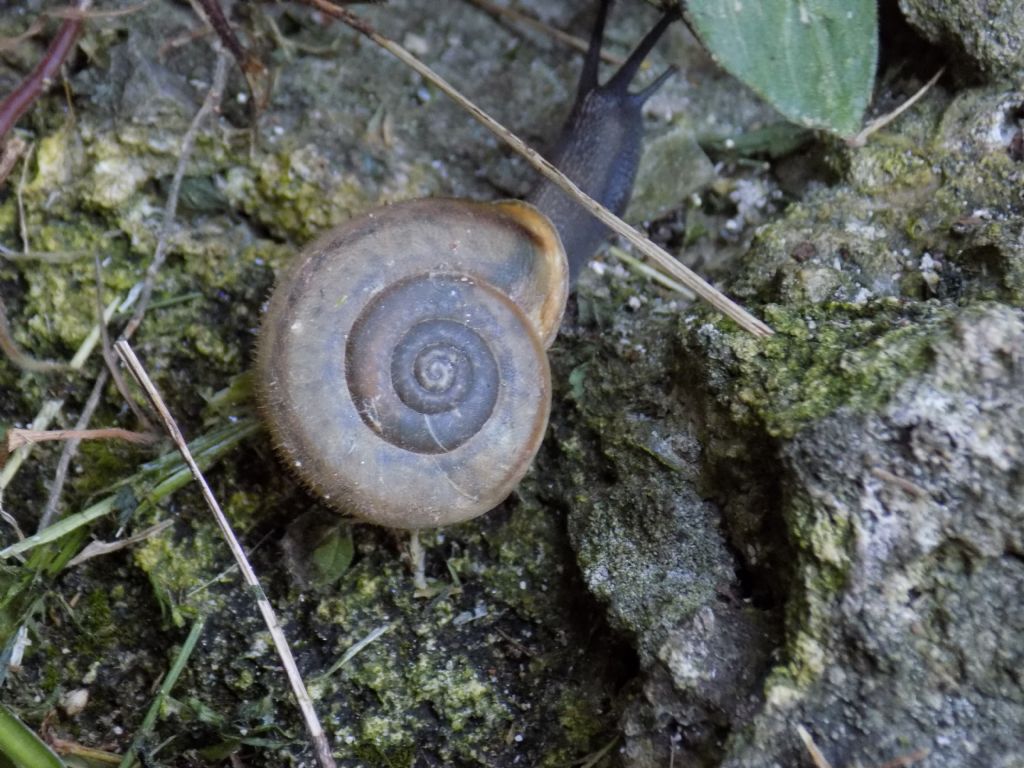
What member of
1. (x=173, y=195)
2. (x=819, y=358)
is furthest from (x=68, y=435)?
(x=819, y=358)

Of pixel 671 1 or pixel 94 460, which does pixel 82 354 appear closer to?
pixel 94 460

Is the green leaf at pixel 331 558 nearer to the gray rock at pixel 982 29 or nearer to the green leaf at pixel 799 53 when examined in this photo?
the green leaf at pixel 799 53

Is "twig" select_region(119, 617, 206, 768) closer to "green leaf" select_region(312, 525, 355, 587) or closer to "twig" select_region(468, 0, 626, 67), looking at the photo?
"green leaf" select_region(312, 525, 355, 587)

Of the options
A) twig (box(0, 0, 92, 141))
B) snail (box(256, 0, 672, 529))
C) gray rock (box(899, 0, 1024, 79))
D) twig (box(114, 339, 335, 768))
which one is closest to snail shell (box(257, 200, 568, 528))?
snail (box(256, 0, 672, 529))

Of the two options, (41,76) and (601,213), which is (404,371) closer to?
(601,213)

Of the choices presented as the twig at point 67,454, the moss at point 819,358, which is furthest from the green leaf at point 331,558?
the moss at point 819,358

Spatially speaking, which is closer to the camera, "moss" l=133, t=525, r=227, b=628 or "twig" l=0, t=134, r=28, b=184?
"moss" l=133, t=525, r=227, b=628

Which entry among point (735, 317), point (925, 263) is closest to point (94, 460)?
point (735, 317)
